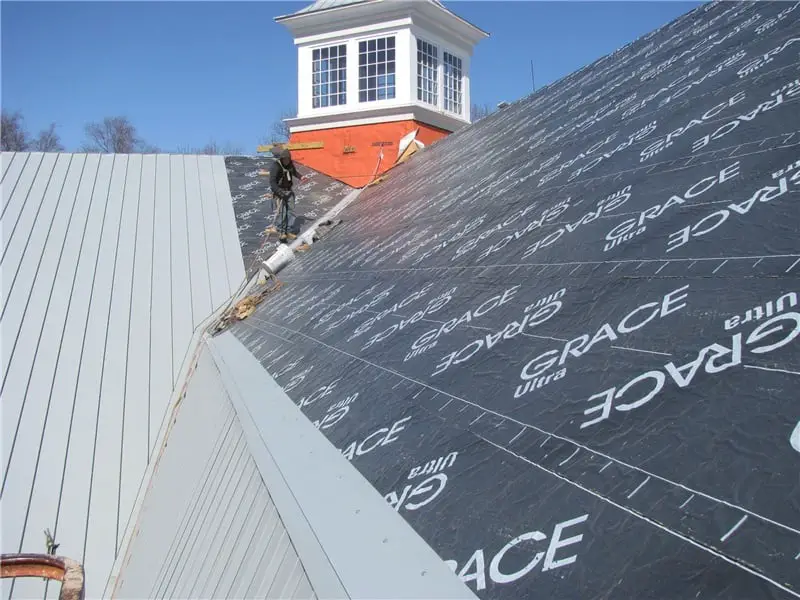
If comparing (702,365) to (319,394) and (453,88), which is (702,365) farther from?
(453,88)

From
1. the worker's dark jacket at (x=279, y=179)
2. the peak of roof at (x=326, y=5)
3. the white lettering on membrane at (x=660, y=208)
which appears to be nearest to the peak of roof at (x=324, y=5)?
the peak of roof at (x=326, y=5)

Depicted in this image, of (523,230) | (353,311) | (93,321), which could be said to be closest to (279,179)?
(93,321)

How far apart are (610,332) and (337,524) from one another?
1.35 m

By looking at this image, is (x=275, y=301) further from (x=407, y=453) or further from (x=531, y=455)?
(x=531, y=455)

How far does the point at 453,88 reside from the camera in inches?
653

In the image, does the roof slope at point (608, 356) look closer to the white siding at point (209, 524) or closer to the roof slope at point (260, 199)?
the white siding at point (209, 524)

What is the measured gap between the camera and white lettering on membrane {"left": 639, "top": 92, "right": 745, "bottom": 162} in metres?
4.94

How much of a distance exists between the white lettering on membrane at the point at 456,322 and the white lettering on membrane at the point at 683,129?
1783 mm

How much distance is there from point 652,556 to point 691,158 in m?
3.38

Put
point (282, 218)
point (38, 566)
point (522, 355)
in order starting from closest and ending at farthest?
→ point (522, 355) → point (38, 566) → point (282, 218)

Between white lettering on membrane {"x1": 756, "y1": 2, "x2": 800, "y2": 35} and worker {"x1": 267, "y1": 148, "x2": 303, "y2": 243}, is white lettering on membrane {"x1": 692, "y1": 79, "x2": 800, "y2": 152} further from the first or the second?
worker {"x1": 267, "y1": 148, "x2": 303, "y2": 243}

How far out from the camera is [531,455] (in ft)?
7.75

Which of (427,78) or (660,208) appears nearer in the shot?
(660,208)

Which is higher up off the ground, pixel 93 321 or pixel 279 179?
pixel 279 179
